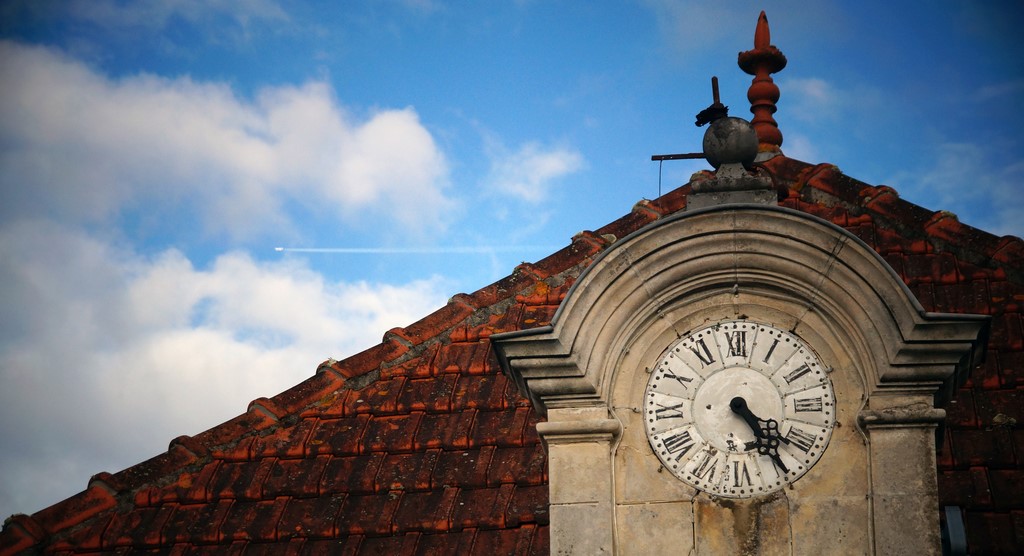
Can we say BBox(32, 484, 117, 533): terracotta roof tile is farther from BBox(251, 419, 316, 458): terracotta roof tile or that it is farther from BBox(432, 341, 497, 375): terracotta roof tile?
BBox(432, 341, 497, 375): terracotta roof tile

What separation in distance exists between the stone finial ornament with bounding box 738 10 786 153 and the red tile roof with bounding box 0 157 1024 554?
0.52 meters

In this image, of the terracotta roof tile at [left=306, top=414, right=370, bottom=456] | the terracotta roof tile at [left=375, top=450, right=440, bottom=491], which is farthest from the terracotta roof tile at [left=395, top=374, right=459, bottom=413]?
the terracotta roof tile at [left=375, top=450, right=440, bottom=491]

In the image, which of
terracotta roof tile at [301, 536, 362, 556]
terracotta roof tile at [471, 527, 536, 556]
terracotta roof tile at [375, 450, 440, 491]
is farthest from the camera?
terracotta roof tile at [375, 450, 440, 491]

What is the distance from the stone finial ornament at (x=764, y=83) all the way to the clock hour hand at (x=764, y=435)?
4614mm

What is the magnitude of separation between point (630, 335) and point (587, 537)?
124 centimetres

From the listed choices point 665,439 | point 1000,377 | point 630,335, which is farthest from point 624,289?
point 1000,377

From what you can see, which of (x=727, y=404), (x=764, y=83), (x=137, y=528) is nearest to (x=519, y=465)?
(x=727, y=404)

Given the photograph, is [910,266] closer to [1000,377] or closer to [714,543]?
[1000,377]

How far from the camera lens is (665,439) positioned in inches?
328

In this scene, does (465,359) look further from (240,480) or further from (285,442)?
(240,480)

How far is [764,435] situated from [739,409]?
203 mm

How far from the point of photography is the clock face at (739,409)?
814 centimetres

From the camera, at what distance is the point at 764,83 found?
1259 cm

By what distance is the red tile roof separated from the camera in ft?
32.5
